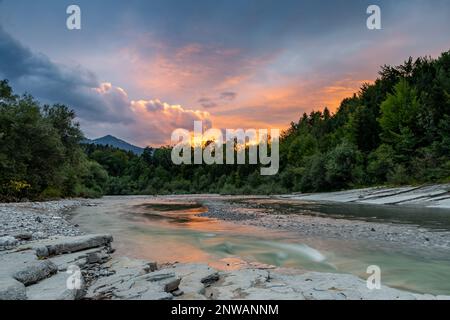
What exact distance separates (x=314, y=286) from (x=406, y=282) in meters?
2.57

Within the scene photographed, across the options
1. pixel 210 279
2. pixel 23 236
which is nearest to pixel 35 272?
pixel 210 279

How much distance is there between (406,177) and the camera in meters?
44.2

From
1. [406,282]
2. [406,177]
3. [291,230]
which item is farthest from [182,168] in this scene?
[406,282]

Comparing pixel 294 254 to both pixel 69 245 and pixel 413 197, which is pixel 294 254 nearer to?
pixel 69 245

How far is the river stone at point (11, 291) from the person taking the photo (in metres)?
4.73

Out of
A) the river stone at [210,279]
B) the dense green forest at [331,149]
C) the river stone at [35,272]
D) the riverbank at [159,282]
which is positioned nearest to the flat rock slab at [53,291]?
the riverbank at [159,282]

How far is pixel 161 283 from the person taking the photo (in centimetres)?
582

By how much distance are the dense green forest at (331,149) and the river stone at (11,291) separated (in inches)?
1169

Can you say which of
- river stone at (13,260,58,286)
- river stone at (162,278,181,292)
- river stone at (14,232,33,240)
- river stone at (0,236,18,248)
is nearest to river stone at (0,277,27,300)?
river stone at (13,260,58,286)

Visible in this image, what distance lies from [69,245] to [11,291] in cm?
492

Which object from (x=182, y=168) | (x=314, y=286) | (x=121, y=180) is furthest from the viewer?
(x=182, y=168)

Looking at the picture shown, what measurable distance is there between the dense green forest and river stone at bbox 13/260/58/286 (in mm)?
28157

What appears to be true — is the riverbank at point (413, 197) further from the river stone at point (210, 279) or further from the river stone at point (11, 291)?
the river stone at point (11, 291)
